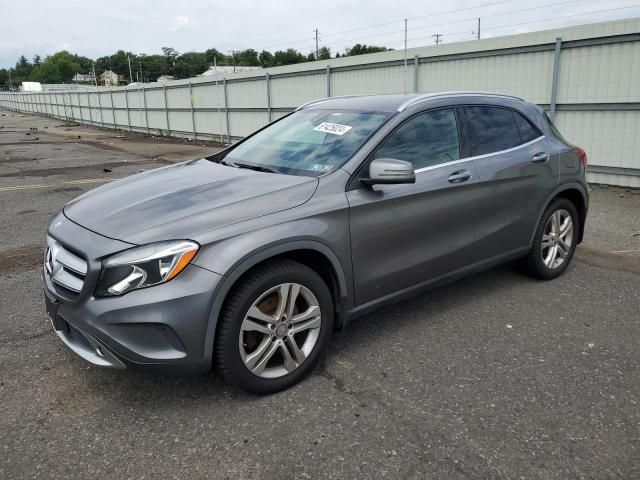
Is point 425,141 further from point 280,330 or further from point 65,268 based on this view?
point 65,268

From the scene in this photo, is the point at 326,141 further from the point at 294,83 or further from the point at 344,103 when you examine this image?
the point at 294,83

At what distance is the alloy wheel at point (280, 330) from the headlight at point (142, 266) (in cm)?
46

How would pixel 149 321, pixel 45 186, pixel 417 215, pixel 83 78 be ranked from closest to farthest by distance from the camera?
pixel 149 321 → pixel 417 215 → pixel 45 186 → pixel 83 78

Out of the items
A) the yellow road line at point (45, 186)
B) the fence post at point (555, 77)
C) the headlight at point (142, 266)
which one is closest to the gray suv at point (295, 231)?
the headlight at point (142, 266)

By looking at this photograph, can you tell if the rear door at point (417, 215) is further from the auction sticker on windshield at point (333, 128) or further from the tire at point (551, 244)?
the tire at point (551, 244)

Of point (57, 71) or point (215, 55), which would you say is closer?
point (215, 55)

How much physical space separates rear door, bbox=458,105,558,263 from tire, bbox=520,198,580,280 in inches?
6.1

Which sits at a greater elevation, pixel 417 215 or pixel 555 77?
pixel 555 77

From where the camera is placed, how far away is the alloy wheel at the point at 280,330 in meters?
2.88

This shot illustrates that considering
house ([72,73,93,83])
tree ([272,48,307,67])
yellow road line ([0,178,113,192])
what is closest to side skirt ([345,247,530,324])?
yellow road line ([0,178,113,192])

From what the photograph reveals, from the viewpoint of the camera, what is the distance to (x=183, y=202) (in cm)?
304

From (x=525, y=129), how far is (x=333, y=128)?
1.78m

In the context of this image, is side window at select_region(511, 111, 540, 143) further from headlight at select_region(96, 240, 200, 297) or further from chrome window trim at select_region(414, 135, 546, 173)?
headlight at select_region(96, 240, 200, 297)

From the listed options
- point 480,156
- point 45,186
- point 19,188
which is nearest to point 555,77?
point 480,156
